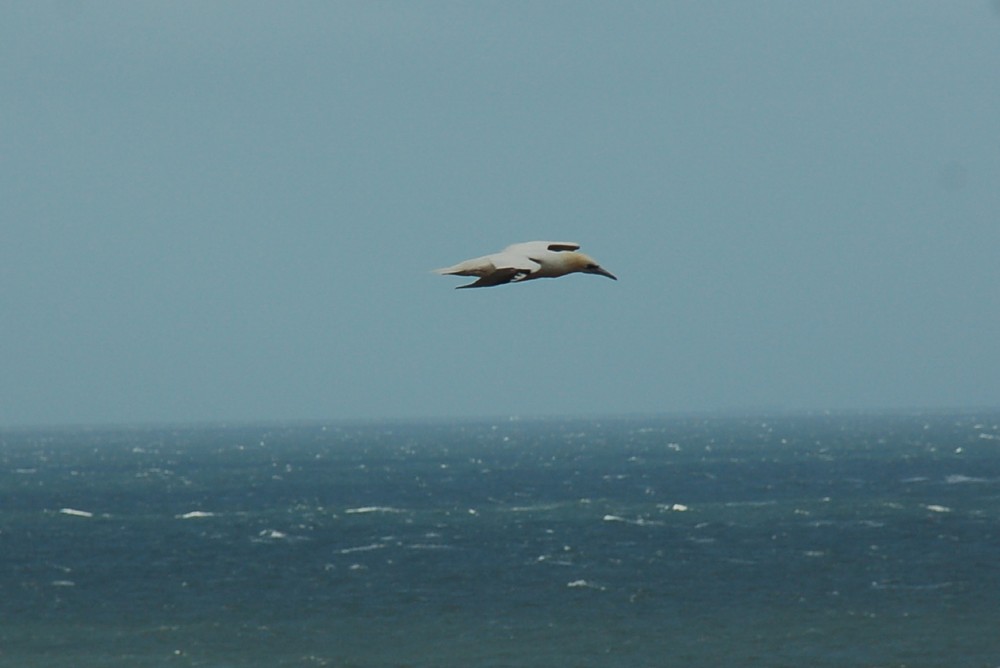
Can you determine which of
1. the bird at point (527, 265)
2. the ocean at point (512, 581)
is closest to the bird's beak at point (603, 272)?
the bird at point (527, 265)

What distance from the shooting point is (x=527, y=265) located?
13492mm

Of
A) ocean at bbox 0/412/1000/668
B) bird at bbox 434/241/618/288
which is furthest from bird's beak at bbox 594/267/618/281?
ocean at bbox 0/412/1000/668

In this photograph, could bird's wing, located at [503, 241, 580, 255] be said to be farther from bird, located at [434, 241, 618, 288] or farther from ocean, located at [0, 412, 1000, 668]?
ocean, located at [0, 412, 1000, 668]

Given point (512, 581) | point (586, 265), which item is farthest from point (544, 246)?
point (512, 581)

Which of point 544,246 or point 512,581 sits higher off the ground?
point 544,246

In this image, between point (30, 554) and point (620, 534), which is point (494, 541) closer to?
point (620, 534)

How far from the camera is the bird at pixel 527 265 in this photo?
13.1m

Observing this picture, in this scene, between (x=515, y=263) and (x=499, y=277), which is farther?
(x=515, y=263)

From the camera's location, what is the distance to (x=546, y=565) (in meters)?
103

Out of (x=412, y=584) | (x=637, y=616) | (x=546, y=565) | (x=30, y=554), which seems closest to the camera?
(x=637, y=616)

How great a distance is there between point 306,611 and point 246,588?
1134cm

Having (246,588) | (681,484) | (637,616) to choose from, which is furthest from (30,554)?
(681,484)

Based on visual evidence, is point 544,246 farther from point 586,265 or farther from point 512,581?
point 512,581

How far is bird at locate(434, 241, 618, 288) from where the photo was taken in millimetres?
13148
